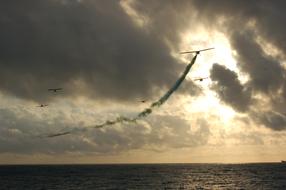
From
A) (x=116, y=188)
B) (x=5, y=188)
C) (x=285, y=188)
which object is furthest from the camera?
(x=5, y=188)

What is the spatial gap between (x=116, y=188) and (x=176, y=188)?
2266 cm

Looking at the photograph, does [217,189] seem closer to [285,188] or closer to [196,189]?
[196,189]

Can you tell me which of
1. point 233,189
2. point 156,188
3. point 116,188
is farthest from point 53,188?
point 233,189

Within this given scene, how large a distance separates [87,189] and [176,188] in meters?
33.5

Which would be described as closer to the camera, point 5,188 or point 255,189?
point 255,189

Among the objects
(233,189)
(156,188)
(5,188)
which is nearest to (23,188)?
(5,188)

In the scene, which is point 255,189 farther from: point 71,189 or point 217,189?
point 71,189

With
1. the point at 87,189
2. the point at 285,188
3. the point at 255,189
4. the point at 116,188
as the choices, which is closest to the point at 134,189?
the point at 116,188

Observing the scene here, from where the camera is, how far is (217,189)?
156375mm

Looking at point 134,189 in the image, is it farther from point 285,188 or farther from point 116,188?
point 285,188

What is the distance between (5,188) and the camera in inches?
6703

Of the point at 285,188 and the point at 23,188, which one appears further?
the point at 23,188

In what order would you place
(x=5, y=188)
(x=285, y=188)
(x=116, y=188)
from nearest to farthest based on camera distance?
(x=285, y=188) < (x=116, y=188) < (x=5, y=188)

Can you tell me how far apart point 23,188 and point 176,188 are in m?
59.5
